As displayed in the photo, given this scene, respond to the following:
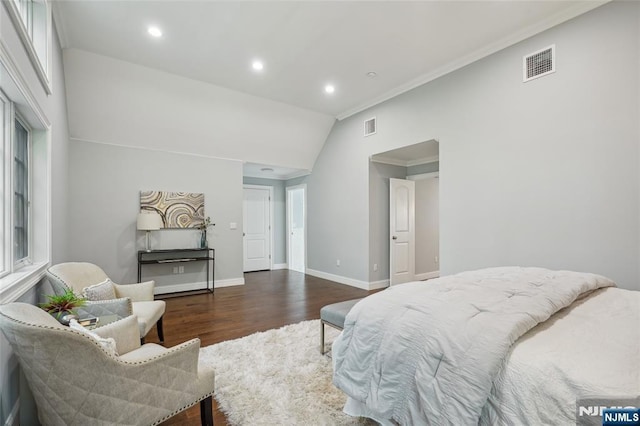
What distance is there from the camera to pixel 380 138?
5.06m

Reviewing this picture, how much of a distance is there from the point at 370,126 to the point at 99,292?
14.6ft

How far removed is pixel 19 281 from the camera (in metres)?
1.72

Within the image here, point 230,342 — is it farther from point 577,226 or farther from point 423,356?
point 577,226

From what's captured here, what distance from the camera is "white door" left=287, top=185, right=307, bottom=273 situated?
25.1 ft

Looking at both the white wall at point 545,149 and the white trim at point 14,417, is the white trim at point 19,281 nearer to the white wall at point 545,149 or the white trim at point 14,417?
the white trim at point 14,417

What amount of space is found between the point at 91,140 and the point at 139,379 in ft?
14.9

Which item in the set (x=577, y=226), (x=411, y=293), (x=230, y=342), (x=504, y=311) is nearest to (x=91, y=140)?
(x=230, y=342)

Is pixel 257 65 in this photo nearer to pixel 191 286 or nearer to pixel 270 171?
pixel 270 171

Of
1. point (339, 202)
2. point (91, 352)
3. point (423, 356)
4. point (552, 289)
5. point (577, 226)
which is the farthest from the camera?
point (339, 202)

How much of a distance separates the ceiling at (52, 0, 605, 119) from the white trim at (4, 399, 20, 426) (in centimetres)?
320

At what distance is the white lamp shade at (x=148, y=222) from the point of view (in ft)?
15.1
